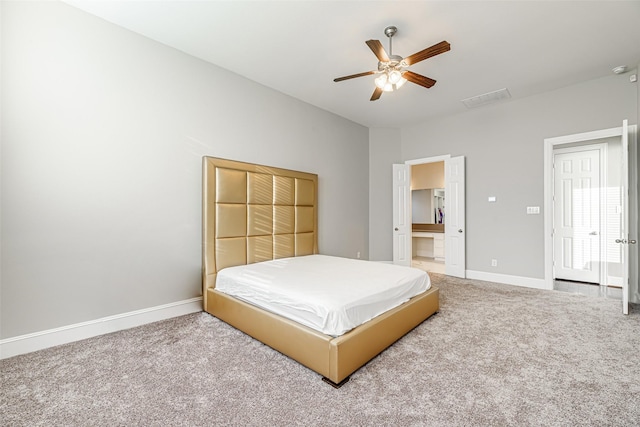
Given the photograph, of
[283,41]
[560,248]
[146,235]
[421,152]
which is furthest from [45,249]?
[560,248]

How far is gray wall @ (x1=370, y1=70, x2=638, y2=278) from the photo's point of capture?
3688 millimetres

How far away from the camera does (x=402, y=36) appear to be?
276cm

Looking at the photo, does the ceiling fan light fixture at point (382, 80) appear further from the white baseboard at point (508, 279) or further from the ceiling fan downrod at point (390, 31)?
the white baseboard at point (508, 279)

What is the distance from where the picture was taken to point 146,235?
2793 mm

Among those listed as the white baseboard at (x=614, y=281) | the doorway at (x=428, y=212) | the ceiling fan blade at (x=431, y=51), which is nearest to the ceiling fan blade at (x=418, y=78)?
the ceiling fan blade at (x=431, y=51)

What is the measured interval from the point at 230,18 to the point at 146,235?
2.30 meters

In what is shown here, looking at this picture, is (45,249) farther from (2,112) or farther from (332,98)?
(332,98)

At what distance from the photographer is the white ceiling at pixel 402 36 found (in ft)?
7.93

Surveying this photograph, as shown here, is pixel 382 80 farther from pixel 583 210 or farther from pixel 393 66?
pixel 583 210

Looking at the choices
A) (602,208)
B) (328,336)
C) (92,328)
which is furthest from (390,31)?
(602,208)

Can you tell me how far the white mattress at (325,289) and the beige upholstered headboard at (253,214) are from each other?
0.95 feet

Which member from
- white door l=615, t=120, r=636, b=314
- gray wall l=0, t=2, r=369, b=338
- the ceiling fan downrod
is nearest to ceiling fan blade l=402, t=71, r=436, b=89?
the ceiling fan downrod

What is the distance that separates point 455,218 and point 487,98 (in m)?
2.03

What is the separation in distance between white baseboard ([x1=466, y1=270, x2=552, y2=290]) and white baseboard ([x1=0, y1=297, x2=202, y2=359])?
445 cm
